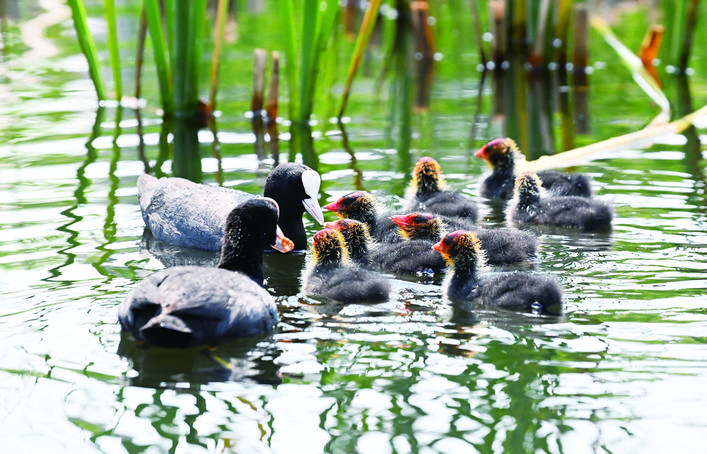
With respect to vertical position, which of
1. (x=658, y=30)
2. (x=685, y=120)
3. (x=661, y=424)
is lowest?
(x=661, y=424)

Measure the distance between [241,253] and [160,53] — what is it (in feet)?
15.0

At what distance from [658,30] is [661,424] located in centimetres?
897

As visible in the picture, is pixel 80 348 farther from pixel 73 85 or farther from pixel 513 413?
pixel 73 85

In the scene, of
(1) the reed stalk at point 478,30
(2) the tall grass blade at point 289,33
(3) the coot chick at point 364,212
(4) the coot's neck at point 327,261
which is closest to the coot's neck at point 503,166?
(3) the coot chick at point 364,212

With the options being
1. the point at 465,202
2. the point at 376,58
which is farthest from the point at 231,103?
the point at 465,202

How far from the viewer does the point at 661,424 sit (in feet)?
13.4

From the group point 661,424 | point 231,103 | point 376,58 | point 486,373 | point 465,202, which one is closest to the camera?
point 661,424

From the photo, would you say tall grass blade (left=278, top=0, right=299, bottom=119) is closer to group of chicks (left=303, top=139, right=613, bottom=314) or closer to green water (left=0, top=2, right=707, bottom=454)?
green water (left=0, top=2, right=707, bottom=454)

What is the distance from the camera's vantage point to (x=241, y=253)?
562 cm

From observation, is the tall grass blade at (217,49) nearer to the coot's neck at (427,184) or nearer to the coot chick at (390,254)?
the coot's neck at (427,184)

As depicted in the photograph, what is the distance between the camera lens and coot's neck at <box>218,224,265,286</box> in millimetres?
5617

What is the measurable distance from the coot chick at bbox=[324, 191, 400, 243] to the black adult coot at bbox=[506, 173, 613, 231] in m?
1.01

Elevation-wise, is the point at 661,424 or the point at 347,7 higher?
the point at 347,7

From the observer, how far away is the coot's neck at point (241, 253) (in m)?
5.62
